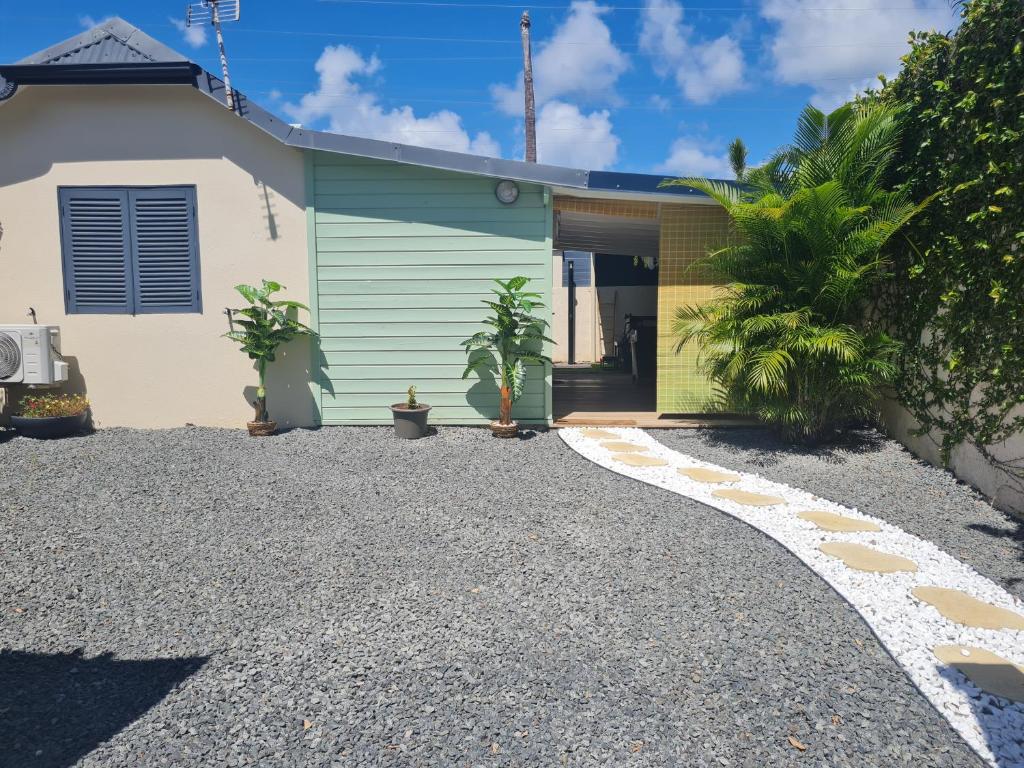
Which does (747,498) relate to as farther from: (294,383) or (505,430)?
(294,383)

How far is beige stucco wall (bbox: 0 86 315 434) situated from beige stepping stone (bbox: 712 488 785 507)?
13.6 ft

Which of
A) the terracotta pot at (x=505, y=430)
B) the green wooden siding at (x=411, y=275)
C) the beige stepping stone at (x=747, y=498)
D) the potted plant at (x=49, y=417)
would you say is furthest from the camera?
the green wooden siding at (x=411, y=275)

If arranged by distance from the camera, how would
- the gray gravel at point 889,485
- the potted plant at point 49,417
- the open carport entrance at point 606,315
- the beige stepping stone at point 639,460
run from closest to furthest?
the gray gravel at point 889,485
the beige stepping stone at point 639,460
the potted plant at point 49,417
the open carport entrance at point 606,315

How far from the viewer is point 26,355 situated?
6.23 metres

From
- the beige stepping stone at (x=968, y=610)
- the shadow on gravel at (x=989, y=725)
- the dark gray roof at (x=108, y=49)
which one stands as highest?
the dark gray roof at (x=108, y=49)

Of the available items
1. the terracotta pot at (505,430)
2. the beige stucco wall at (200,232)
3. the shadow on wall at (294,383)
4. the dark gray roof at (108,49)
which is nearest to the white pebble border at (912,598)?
the terracotta pot at (505,430)

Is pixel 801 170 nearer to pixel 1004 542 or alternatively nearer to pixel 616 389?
pixel 1004 542

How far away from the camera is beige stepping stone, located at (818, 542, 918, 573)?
3.38m

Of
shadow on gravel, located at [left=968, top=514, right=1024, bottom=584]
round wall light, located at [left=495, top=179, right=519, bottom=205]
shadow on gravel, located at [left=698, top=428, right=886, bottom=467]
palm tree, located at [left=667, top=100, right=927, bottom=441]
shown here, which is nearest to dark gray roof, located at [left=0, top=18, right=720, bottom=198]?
round wall light, located at [left=495, top=179, right=519, bottom=205]

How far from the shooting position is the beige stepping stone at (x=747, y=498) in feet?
14.5

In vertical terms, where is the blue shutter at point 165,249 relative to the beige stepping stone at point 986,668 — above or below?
above

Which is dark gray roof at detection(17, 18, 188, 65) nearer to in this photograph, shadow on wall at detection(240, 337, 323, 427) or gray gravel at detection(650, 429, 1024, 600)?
shadow on wall at detection(240, 337, 323, 427)

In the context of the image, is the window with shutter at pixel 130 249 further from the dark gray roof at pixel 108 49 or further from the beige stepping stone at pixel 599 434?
the beige stepping stone at pixel 599 434

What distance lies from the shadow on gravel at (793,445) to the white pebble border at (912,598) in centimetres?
75
